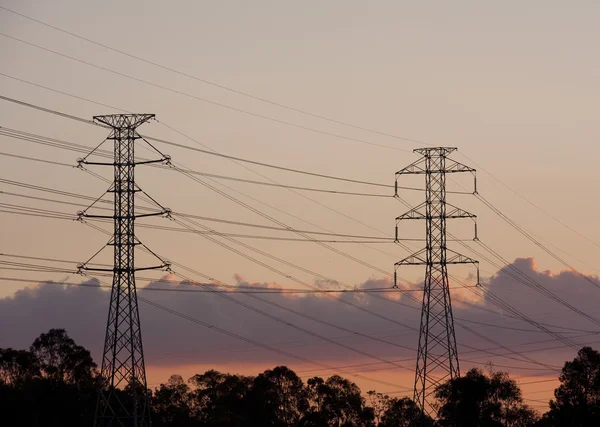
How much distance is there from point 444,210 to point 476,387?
55517 millimetres

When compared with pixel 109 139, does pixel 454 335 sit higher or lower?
lower

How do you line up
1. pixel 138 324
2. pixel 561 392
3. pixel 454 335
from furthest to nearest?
pixel 561 392, pixel 454 335, pixel 138 324

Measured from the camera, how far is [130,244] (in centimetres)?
10188

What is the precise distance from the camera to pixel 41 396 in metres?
186

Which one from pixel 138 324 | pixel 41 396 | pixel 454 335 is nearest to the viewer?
pixel 138 324

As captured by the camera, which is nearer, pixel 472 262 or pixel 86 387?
pixel 472 262

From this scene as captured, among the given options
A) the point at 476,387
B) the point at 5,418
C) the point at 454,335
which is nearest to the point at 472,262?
the point at 454,335

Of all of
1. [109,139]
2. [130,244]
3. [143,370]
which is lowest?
[143,370]

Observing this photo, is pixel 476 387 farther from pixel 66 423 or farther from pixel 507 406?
pixel 66 423

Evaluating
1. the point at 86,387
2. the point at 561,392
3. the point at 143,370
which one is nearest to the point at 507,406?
the point at 561,392

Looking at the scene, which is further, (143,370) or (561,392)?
(561,392)

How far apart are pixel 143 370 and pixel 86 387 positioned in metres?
97.6

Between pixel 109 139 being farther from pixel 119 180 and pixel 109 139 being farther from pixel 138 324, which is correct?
pixel 138 324

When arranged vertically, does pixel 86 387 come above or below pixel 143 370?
above
